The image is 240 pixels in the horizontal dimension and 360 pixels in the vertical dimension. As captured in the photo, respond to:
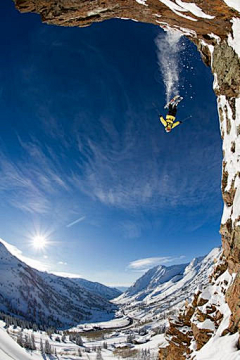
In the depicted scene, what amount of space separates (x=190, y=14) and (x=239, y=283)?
15.1 meters

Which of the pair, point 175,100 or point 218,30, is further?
point 175,100

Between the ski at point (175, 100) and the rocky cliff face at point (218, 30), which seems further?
the ski at point (175, 100)

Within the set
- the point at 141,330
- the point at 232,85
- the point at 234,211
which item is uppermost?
the point at 232,85

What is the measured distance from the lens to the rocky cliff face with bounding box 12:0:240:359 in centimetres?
1066

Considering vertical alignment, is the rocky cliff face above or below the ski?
below

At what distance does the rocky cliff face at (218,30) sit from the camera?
1066 cm

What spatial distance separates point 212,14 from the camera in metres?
10.3

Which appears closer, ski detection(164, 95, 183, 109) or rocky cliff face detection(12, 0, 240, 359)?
rocky cliff face detection(12, 0, 240, 359)

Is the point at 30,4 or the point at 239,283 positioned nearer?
the point at 30,4

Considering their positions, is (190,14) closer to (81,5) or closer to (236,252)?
(81,5)

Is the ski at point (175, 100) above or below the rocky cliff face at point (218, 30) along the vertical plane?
above

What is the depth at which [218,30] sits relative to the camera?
39.0ft

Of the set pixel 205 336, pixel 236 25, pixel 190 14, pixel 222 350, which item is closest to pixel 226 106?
pixel 236 25

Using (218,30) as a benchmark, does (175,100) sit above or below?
above
